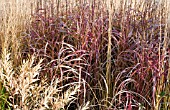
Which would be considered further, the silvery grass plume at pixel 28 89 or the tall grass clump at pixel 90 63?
the tall grass clump at pixel 90 63

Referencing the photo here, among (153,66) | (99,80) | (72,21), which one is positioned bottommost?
(99,80)

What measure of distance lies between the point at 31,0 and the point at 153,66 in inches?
71.0

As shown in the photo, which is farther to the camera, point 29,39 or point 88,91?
point 29,39

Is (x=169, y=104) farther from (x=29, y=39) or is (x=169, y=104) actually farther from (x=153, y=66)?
(x=29, y=39)

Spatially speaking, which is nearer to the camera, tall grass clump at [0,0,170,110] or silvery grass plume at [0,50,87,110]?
silvery grass plume at [0,50,87,110]

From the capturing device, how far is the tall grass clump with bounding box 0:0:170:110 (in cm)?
164

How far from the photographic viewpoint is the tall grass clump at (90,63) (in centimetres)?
164

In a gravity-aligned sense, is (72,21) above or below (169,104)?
above

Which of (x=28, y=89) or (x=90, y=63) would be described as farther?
(x=90, y=63)

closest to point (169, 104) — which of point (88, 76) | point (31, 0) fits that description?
point (88, 76)

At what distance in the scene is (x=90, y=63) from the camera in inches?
81.8

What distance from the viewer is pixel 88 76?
2105 mm

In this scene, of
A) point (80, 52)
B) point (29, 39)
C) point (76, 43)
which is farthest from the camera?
point (29, 39)

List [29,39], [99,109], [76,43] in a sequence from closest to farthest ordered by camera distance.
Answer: [99,109]
[76,43]
[29,39]
